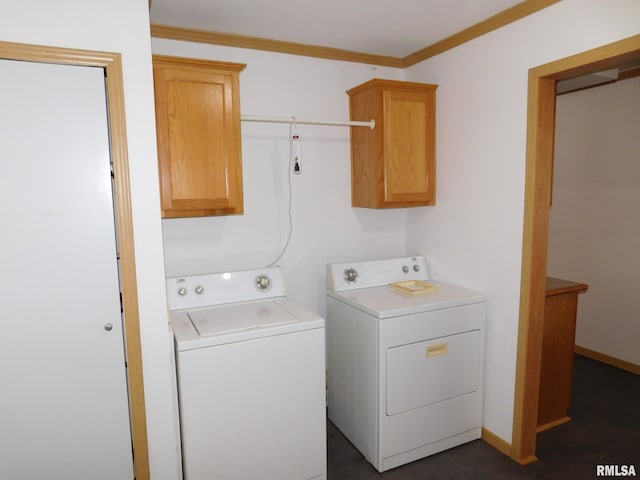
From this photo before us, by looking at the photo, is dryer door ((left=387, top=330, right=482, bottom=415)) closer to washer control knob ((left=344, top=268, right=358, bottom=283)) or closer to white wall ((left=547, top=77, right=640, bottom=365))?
washer control knob ((left=344, top=268, right=358, bottom=283))

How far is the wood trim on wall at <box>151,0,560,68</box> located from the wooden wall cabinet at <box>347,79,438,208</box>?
261 millimetres

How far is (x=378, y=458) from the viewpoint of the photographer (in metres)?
2.19

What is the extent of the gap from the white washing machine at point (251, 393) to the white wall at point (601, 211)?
108 inches

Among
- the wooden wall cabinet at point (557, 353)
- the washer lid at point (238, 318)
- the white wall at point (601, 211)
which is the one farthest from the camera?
the white wall at point (601, 211)

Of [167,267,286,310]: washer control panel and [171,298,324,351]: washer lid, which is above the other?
[167,267,286,310]: washer control panel

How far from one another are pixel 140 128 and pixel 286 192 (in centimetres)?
110

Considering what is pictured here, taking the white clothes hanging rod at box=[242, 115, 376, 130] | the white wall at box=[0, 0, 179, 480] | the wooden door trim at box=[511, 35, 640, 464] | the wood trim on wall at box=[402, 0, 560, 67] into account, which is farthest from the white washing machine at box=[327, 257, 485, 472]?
the wood trim on wall at box=[402, 0, 560, 67]

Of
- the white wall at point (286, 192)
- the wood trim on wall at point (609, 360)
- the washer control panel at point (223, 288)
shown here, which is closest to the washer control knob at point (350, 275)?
the white wall at point (286, 192)

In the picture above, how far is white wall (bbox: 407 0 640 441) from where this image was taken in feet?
6.61

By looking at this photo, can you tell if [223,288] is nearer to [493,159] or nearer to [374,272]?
[374,272]

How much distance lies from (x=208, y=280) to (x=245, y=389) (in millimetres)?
665

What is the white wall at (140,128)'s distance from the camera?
153cm

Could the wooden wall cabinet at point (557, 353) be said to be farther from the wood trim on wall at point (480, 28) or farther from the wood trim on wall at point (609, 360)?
the wood trim on wall at point (480, 28)

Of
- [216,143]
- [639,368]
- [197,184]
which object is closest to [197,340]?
[197,184]
